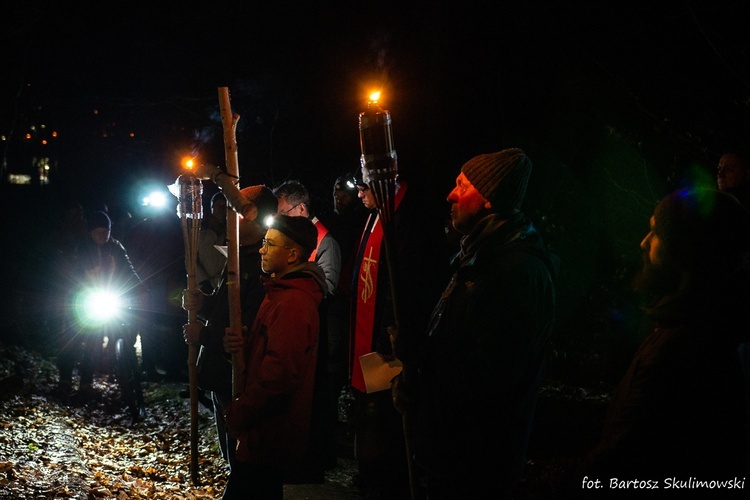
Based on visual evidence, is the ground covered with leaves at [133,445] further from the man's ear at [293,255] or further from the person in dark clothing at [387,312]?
the man's ear at [293,255]

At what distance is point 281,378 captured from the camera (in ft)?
10.1

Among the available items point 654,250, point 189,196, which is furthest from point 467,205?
point 189,196

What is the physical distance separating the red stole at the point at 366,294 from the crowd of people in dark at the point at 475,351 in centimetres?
2

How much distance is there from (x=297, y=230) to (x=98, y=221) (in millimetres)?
5165

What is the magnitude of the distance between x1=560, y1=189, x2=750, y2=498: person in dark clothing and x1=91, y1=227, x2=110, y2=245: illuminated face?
23.1 ft

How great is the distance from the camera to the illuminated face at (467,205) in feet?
9.20

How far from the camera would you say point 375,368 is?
129 inches

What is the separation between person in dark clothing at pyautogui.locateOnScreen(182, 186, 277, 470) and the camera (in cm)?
397

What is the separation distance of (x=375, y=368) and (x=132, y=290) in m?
5.43

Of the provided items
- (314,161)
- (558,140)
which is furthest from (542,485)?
(314,161)

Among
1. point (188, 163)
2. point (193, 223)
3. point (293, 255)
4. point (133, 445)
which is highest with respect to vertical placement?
point (188, 163)

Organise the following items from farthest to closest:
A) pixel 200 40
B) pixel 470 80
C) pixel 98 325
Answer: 1. pixel 200 40
2. pixel 470 80
3. pixel 98 325

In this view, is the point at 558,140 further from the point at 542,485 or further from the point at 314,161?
the point at 314,161

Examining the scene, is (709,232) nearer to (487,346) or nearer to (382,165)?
(487,346)
